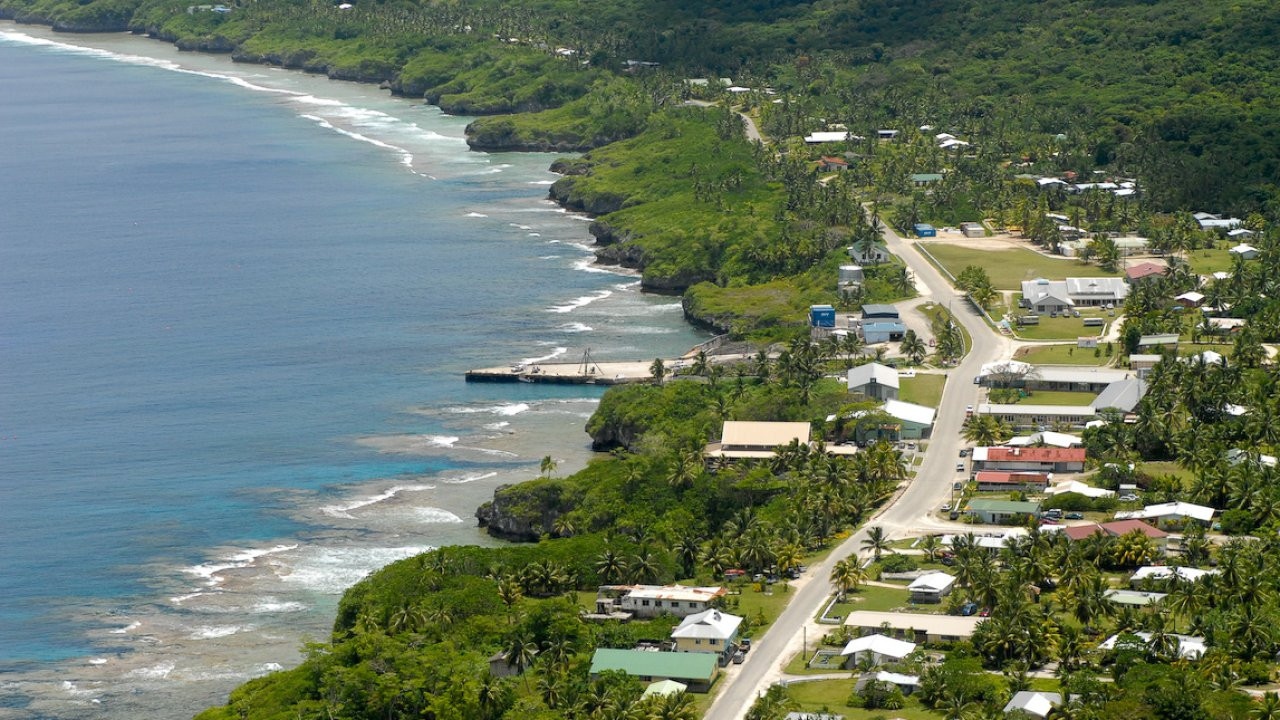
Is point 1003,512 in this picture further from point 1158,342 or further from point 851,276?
point 851,276

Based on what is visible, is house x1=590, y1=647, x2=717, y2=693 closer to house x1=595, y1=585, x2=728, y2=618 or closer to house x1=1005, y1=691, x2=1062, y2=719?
house x1=595, y1=585, x2=728, y2=618

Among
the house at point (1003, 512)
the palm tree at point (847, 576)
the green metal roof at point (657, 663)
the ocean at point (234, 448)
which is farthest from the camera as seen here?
the house at point (1003, 512)

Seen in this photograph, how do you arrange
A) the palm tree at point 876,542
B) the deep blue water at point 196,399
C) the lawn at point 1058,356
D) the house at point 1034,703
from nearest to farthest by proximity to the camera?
the house at point 1034,703
the palm tree at point 876,542
the deep blue water at point 196,399
the lawn at point 1058,356

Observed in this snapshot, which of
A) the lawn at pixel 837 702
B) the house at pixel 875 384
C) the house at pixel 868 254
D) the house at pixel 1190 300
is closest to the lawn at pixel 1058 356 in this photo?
the house at pixel 875 384

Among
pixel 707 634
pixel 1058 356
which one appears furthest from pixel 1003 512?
pixel 1058 356

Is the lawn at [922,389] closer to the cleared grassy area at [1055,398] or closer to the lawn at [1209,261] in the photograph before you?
the cleared grassy area at [1055,398]

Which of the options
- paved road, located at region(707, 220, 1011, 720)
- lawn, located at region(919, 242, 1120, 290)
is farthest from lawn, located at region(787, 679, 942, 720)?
lawn, located at region(919, 242, 1120, 290)
